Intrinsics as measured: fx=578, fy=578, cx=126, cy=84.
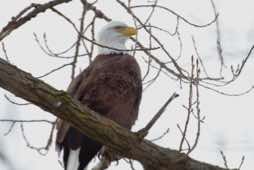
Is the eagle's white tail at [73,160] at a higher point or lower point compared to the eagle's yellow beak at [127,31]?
lower

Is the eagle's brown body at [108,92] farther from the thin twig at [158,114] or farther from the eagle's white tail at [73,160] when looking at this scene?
the thin twig at [158,114]

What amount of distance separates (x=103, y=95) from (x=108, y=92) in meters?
0.04

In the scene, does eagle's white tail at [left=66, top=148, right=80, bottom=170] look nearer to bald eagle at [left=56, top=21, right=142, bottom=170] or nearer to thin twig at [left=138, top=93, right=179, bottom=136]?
bald eagle at [left=56, top=21, right=142, bottom=170]

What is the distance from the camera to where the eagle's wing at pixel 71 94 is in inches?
145

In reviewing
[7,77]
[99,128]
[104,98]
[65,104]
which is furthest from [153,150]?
[104,98]

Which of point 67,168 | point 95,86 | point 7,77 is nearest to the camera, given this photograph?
point 7,77

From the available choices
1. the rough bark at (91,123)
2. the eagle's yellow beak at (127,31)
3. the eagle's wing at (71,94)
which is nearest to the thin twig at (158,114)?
the rough bark at (91,123)

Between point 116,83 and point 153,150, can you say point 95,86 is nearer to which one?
point 116,83

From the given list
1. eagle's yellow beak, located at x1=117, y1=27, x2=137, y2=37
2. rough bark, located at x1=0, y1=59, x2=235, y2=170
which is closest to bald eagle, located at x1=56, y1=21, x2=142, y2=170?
eagle's yellow beak, located at x1=117, y1=27, x2=137, y2=37

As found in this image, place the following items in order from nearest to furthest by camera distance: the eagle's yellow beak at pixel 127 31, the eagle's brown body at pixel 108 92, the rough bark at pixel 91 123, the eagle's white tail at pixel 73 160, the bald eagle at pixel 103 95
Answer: the rough bark at pixel 91 123 < the eagle's white tail at pixel 73 160 < the bald eagle at pixel 103 95 < the eagle's brown body at pixel 108 92 < the eagle's yellow beak at pixel 127 31

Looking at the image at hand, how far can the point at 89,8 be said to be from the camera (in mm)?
3832

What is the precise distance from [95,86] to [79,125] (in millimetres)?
1217

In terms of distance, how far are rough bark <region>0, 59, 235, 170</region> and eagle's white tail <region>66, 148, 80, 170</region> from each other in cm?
76

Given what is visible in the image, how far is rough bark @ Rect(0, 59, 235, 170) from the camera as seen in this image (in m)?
2.71
